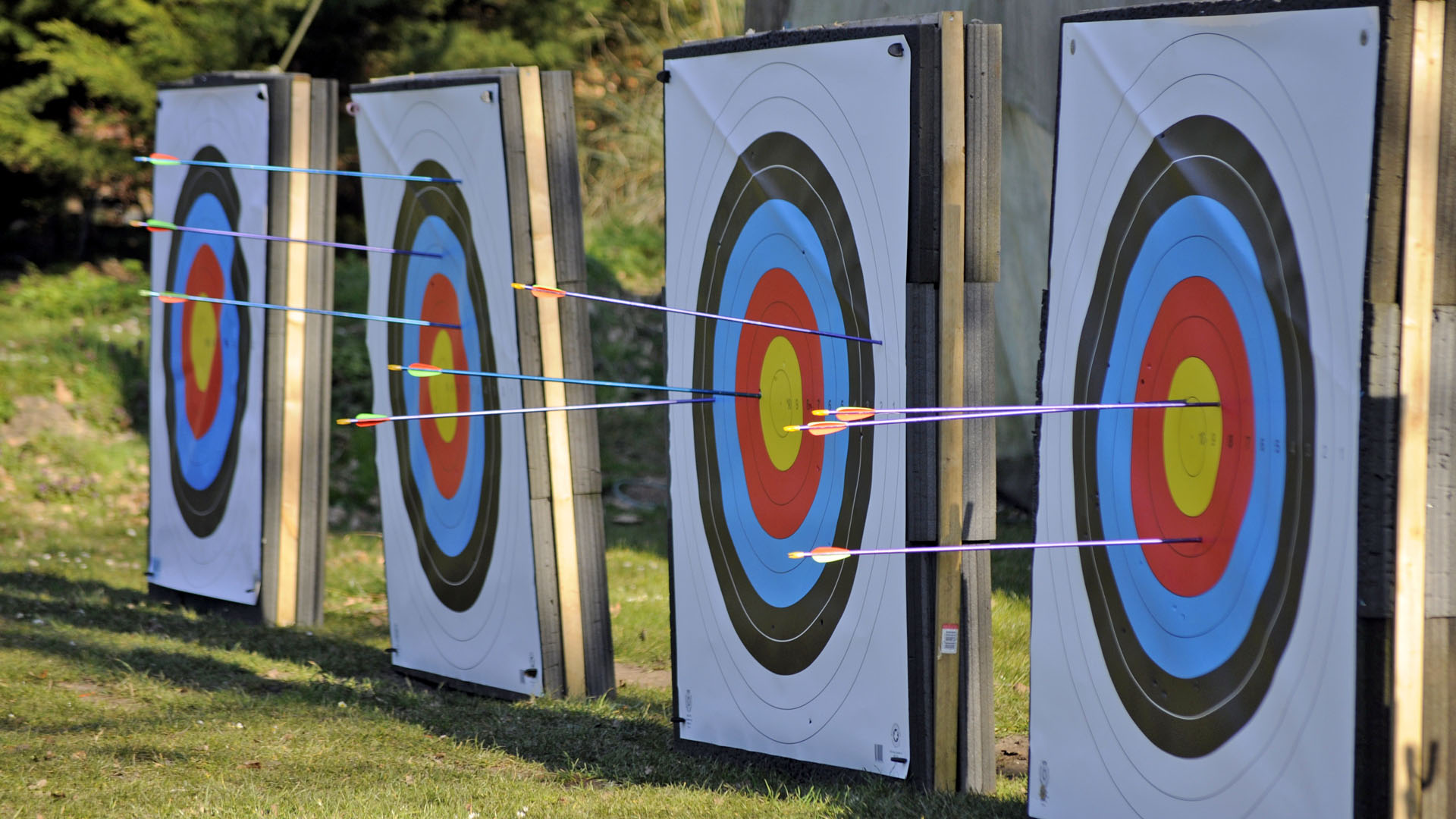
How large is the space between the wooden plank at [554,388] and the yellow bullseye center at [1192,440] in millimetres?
2185

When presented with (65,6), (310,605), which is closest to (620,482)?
(310,605)

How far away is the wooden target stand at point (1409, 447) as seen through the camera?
2152mm

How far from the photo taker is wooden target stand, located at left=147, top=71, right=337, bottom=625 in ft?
18.4

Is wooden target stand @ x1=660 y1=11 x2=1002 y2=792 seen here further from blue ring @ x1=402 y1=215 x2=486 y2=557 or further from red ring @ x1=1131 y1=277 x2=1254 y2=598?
blue ring @ x1=402 y1=215 x2=486 y2=557

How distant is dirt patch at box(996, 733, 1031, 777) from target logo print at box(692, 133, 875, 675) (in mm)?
635

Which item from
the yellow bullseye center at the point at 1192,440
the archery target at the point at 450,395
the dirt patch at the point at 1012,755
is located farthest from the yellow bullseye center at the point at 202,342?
the yellow bullseye center at the point at 1192,440

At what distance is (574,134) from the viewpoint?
4477mm

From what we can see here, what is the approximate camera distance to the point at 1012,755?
377 centimetres

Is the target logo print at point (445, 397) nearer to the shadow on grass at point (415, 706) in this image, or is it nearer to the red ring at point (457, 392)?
the red ring at point (457, 392)

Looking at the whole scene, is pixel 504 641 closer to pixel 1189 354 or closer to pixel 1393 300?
pixel 1189 354

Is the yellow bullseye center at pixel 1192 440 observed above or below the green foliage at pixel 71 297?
below

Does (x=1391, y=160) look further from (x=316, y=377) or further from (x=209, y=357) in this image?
(x=209, y=357)

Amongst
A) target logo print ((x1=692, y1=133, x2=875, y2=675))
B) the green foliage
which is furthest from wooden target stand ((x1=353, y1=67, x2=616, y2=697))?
the green foliage

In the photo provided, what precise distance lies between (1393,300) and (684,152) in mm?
2040
